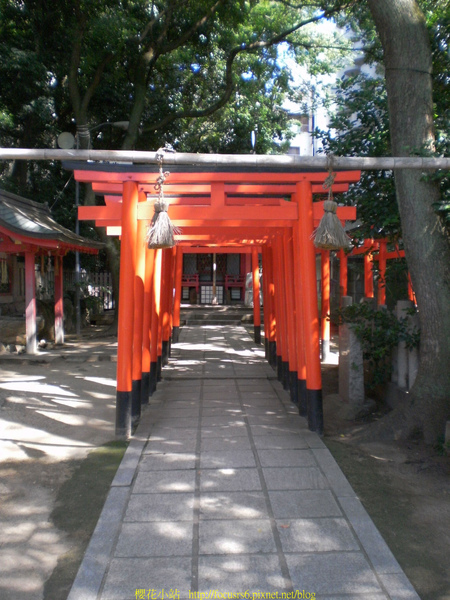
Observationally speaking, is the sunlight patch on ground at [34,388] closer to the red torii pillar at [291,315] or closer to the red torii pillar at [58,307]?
the red torii pillar at [291,315]

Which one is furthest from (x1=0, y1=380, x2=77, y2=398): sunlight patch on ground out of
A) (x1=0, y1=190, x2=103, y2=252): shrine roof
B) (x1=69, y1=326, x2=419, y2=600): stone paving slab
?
(x1=0, y1=190, x2=103, y2=252): shrine roof

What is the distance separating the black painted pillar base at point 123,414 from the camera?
5430mm

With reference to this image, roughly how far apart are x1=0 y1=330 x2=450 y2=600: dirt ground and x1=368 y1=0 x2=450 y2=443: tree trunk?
46cm

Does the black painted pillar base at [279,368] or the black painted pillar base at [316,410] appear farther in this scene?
the black painted pillar base at [279,368]

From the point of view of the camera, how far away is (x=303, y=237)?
5.46m

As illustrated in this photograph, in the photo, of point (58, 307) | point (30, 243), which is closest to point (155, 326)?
Answer: point (30, 243)

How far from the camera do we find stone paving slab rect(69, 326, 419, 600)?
2865 millimetres

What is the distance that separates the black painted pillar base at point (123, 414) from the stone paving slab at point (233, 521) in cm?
15

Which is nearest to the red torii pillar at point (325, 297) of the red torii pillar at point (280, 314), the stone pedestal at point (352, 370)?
the red torii pillar at point (280, 314)

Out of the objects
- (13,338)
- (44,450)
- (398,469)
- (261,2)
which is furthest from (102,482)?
(261,2)

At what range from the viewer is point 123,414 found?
5438mm

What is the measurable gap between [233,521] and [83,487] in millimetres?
1407

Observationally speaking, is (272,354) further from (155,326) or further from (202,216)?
(202,216)

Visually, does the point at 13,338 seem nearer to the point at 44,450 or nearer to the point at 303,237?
the point at 44,450
